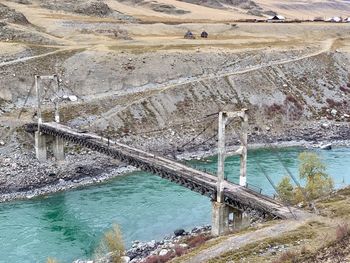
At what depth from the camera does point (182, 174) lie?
3372 cm

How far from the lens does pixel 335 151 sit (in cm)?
5841

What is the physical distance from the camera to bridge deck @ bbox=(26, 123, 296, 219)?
2845 cm

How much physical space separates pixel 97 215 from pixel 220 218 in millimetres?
11581

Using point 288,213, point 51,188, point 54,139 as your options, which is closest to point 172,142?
point 54,139

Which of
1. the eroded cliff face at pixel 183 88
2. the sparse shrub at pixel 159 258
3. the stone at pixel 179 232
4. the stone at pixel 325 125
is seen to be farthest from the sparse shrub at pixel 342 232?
the stone at pixel 325 125

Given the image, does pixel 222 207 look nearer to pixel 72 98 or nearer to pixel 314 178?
pixel 314 178

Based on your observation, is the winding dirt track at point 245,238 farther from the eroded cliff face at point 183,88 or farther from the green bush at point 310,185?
the eroded cliff face at point 183,88

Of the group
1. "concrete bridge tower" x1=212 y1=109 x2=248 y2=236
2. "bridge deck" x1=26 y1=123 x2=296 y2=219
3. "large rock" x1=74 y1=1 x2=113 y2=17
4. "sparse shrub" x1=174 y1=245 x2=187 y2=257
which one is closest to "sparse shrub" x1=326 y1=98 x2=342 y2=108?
"bridge deck" x1=26 y1=123 x2=296 y2=219

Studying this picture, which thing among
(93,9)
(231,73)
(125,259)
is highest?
(93,9)

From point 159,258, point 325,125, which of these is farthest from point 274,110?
point 159,258

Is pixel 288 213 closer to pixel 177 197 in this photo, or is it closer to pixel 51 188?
pixel 177 197

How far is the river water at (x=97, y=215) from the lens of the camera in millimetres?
33750

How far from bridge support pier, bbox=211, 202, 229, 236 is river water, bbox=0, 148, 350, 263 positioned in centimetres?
516

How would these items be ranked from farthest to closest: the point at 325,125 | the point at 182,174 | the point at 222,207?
the point at 325,125, the point at 182,174, the point at 222,207
